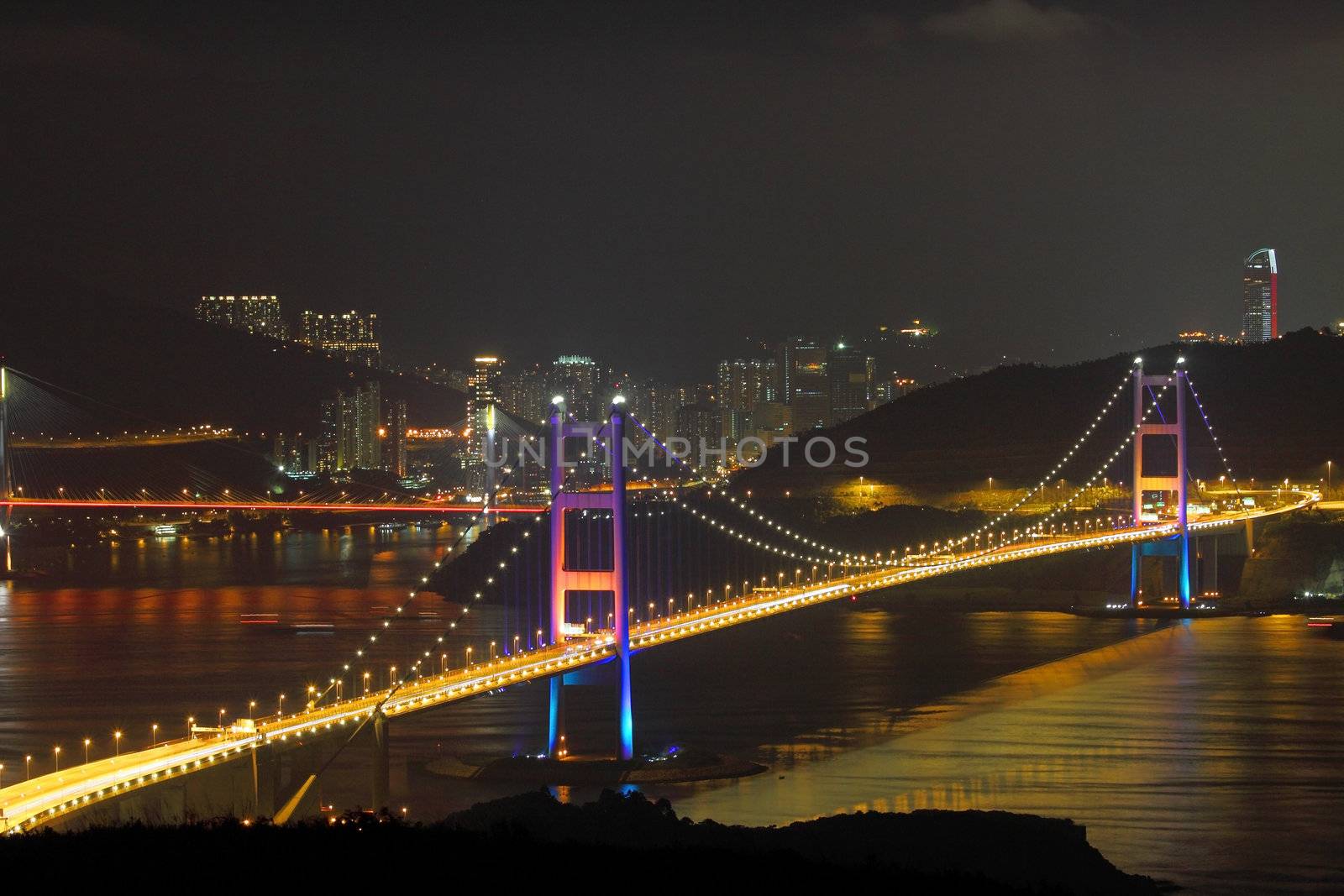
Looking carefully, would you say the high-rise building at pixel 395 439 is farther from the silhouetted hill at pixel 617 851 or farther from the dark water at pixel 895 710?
the silhouetted hill at pixel 617 851

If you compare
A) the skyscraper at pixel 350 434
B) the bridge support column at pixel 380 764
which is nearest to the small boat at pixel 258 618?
the bridge support column at pixel 380 764

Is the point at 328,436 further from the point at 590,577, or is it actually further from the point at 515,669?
the point at 515,669

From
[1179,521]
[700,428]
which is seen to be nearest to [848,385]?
[700,428]

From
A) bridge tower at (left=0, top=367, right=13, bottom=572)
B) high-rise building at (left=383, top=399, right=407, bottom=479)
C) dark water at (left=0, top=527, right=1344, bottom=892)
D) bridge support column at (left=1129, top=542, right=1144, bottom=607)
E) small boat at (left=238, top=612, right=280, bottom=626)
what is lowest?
dark water at (left=0, top=527, right=1344, bottom=892)

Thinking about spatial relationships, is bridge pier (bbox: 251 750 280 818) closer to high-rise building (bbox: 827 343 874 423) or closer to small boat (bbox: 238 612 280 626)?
small boat (bbox: 238 612 280 626)

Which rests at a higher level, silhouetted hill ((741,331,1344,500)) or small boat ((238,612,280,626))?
silhouetted hill ((741,331,1344,500))

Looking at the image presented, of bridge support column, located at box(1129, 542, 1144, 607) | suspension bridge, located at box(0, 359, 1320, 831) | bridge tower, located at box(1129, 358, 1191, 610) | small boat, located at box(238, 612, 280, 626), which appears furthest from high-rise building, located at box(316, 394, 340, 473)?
bridge support column, located at box(1129, 542, 1144, 607)

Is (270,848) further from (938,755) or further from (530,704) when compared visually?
(530,704)

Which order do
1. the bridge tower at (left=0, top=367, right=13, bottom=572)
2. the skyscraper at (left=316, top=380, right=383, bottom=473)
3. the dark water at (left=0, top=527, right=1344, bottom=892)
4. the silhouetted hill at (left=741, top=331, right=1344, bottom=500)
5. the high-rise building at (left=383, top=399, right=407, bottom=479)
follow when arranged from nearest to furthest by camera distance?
the dark water at (left=0, top=527, right=1344, bottom=892), the bridge tower at (left=0, top=367, right=13, bottom=572), the silhouetted hill at (left=741, top=331, right=1344, bottom=500), the high-rise building at (left=383, top=399, right=407, bottom=479), the skyscraper at (left=316, top=380, right=383, bottom=473)
